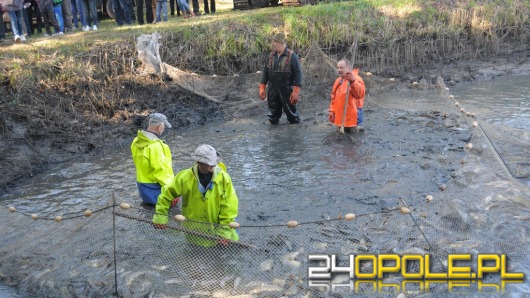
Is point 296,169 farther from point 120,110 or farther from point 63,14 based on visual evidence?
point 63,14

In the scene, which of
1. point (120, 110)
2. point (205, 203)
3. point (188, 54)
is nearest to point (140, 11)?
point (188, 54)

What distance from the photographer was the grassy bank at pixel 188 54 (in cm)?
1127

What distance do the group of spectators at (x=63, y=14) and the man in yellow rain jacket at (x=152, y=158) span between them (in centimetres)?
841

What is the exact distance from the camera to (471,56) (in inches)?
671

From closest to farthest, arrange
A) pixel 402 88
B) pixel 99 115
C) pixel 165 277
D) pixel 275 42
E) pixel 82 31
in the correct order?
pixel 165 277 < pixel 275 42 < pixel 99 115 < pixel 402 88 < pixel 82 31

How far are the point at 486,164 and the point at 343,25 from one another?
26.9 feet

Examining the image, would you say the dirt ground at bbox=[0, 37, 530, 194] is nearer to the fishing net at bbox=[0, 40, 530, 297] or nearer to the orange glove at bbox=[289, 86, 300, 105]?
the orange glove at bbox=[289, 86, 300, 105]

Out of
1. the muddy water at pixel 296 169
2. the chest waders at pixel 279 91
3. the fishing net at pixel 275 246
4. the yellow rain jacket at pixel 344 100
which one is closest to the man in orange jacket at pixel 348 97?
the yellow rain jacket at pixel 344 100

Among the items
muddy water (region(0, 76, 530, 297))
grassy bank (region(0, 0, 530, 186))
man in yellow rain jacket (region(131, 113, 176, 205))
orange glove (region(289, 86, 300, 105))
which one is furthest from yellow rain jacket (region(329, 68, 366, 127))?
man in yellow rain jacket (region(131, 113, 176, 205))

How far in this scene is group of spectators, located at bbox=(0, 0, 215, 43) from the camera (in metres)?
14.4

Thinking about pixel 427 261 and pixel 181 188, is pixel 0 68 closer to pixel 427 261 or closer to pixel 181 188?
pixel 181 188

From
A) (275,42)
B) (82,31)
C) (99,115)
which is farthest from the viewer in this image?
(82,31)

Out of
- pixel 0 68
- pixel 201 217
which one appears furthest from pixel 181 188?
pixel 0 68

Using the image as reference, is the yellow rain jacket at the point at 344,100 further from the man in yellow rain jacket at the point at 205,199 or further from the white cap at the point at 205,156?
the white cap at the point at 205,156
